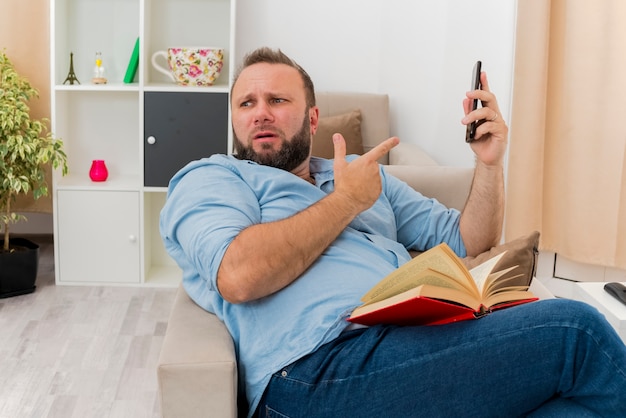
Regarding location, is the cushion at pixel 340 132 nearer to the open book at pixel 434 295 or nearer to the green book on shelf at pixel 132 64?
the green book on shelf at pixel 132 64

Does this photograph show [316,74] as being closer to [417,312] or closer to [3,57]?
[3,57]

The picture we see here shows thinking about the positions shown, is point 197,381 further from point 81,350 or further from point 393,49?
point 393,49

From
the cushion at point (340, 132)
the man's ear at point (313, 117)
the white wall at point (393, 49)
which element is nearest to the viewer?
the man's ear at point (313, 117)

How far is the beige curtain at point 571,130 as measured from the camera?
298cm

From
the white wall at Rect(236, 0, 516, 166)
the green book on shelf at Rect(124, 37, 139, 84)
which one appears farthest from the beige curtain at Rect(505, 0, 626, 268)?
the green book on shelf at Rect(124, 37, 139, 84)

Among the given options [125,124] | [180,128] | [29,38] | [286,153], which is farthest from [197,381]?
[29,38]

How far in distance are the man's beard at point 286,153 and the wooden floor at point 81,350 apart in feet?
2.73

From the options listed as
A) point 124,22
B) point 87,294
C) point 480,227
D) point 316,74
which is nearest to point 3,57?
point 124,22

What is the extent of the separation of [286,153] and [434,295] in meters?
0.68

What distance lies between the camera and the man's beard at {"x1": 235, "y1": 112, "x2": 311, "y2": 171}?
72.6 inches

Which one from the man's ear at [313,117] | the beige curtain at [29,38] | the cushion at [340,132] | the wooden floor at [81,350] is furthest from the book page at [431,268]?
the beige curtain at [29,38]

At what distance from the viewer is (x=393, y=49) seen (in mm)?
3529

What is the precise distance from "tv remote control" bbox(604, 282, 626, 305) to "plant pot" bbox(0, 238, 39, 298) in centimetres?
211

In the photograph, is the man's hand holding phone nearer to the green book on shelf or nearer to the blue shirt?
the blue shirt
